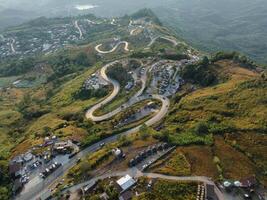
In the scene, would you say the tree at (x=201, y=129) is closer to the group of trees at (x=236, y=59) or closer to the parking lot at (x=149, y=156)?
the parking lot at (x=149, y=156)

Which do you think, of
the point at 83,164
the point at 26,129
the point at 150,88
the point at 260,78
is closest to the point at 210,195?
the point at 83,164

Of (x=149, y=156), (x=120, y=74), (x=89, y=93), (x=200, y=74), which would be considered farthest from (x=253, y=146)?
(x=89, y=93)

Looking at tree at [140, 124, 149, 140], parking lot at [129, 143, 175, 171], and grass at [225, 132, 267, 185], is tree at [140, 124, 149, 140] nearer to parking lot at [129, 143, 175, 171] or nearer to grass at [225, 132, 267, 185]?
parking lot at [129, 143, 175, 171]

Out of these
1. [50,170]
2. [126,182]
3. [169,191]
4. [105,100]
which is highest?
[169,191]

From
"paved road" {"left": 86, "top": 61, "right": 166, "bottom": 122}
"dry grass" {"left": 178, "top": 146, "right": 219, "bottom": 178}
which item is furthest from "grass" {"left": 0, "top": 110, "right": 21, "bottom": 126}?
"dry grass" {"left": 178, "top": 146, "right": 219, "bottom": 178}

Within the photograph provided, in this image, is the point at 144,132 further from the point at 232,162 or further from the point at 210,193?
the point at 210,193

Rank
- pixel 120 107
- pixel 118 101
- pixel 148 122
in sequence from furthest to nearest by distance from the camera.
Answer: pixel 118 101 < pixel 120 107 < pixel 148 122
